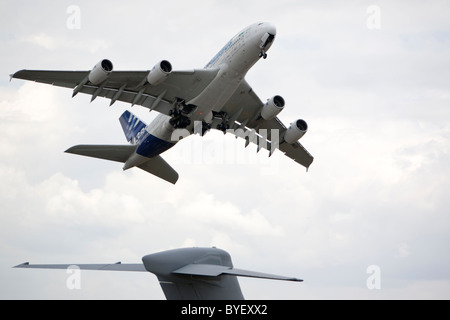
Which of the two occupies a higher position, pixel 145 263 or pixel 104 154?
pixel 104 154

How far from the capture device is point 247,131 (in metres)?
38.0

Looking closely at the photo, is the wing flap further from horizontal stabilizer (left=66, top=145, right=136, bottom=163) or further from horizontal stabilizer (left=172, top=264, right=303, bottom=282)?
horizontal stabilizer (left=172, top=264, right=303, bottom=282)

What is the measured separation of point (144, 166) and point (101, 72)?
9.94 m

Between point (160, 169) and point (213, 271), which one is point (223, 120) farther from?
point (213, 271)

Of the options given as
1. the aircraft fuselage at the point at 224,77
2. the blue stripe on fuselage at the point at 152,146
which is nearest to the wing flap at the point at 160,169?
the blue stripe on fuselage at the point at 152,146

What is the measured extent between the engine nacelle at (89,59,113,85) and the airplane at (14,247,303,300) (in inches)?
657

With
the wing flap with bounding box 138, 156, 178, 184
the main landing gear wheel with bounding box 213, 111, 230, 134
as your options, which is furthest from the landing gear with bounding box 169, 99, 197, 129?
the wing flap with bounding box 138, 156, 178, 184

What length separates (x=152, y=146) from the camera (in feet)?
117

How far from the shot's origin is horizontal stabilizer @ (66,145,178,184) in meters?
36.3

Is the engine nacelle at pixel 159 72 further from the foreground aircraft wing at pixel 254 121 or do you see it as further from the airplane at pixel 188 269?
the airplane at pixel 188 269

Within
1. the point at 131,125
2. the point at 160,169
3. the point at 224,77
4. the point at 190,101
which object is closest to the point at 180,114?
the point at 190,101

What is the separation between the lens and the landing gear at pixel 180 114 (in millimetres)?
33469
